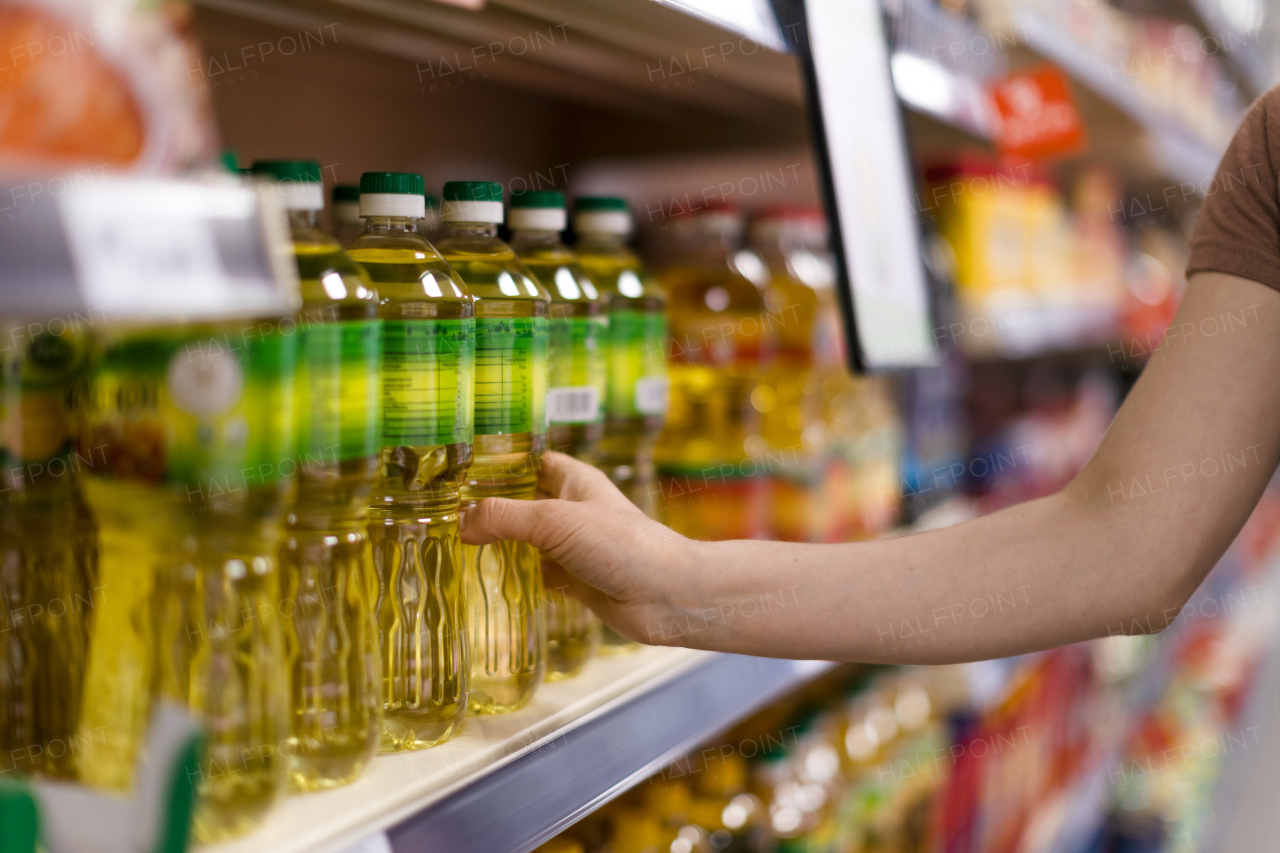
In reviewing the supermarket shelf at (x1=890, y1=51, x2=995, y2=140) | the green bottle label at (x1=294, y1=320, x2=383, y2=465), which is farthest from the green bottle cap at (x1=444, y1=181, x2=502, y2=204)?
the supermarket shelf at (x1=890, y1=51, x2=995, y2=140)

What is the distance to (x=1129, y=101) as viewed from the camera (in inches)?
101

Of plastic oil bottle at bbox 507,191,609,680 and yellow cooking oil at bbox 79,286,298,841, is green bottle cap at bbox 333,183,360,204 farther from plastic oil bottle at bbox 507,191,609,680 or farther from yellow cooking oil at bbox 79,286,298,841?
yellow cooking oil at bbox 79,286,298,841

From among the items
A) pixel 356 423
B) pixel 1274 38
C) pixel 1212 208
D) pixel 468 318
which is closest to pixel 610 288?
pixel 468 318

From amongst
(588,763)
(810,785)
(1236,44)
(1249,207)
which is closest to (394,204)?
(588,763)

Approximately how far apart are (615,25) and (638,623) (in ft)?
2.56

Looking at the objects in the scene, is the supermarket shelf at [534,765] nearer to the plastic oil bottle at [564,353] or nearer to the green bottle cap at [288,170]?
the plastic oil bottle at [564,353]

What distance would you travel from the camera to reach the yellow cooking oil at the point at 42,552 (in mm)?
725

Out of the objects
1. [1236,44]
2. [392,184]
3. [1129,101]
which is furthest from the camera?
[1236,44]

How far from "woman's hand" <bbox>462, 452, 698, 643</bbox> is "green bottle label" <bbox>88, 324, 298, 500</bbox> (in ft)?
0.89

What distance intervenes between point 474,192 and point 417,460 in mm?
240

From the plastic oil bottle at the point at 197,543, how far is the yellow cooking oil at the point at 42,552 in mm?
43

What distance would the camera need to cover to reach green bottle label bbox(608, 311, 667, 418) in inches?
45.5

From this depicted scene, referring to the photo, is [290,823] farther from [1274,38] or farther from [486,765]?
[1274,38]

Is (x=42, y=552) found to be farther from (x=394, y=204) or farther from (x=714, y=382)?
(x=714, y=382)
